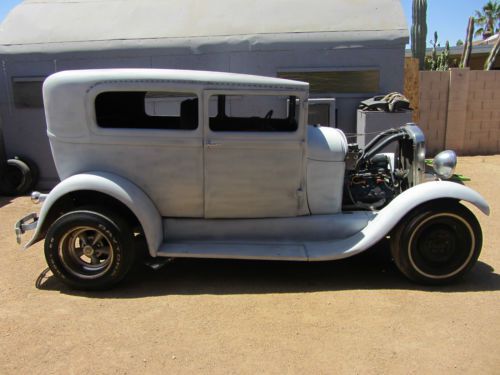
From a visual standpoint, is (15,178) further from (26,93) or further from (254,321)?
(254,321)

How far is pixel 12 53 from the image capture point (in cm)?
822

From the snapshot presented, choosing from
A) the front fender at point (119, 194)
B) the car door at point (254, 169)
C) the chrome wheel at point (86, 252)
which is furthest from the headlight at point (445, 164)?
the chrome wheel at point (86, 252)

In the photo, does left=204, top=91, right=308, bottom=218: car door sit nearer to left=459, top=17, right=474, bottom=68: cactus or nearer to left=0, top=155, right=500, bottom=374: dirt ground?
left=0, top=155, right=500, bottom=374: dirt ground

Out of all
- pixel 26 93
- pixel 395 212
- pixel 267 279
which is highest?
pixel 26 93

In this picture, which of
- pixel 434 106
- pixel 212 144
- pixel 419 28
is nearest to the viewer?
pixel 212 144

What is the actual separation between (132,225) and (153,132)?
95 centimetres

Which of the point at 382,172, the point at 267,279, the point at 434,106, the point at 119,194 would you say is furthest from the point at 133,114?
the point at 434,106

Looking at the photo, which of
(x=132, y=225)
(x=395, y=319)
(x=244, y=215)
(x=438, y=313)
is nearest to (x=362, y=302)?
(x=395, y=319)

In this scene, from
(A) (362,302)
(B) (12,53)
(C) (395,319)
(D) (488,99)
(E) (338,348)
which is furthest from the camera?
(D) (488,99)

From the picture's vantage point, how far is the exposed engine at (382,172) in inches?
177

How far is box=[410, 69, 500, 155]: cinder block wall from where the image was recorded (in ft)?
37.4

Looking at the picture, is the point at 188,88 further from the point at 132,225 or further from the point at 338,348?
the point at 338,348

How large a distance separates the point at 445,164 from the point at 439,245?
809mm

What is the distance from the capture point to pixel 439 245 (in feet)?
13.5
